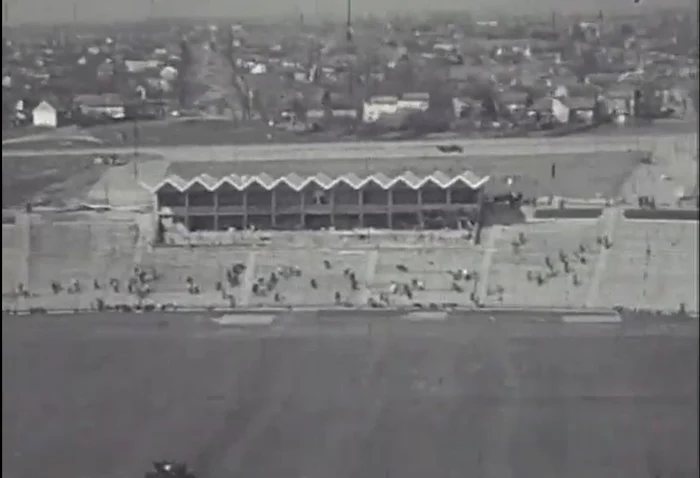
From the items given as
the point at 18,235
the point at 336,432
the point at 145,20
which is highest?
the point at 145,20

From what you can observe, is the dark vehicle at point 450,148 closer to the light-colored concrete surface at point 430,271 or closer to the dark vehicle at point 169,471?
the light-colored concrete surface at point 430,271

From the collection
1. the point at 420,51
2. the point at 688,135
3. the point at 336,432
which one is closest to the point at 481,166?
the point at 420,51

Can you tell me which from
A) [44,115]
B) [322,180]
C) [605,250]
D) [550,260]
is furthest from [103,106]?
[605,250]

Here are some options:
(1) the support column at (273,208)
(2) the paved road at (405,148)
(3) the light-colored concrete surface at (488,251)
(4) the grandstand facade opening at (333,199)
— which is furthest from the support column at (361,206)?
(3) the light-colored concrete surface at (488,251)

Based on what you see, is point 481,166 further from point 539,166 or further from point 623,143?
point 623,143

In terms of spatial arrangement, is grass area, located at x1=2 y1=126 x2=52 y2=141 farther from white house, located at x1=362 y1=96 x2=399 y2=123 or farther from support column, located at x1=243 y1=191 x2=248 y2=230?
white house, located at x1=362 y1=96 x2=399 y2=123

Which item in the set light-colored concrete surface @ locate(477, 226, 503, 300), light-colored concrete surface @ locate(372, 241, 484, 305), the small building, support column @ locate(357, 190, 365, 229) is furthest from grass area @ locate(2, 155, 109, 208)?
light-colored concrete surface @ locate(477, 226, 503, 300)
